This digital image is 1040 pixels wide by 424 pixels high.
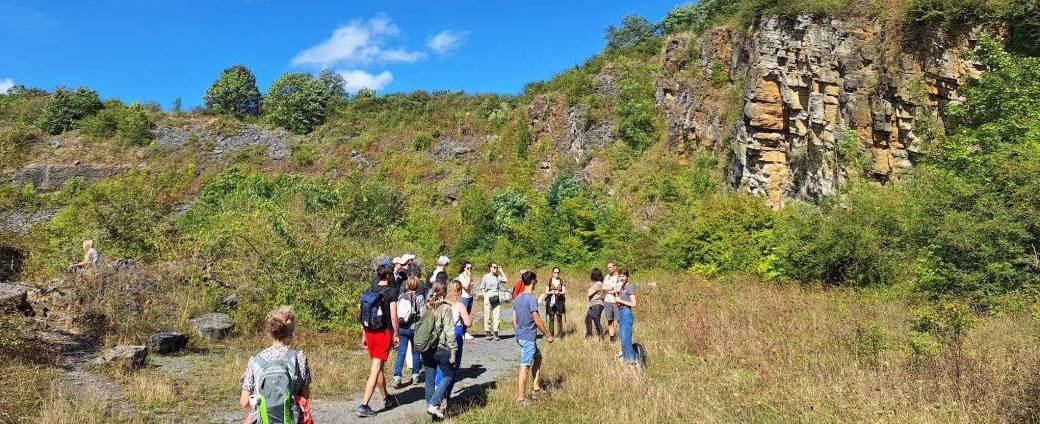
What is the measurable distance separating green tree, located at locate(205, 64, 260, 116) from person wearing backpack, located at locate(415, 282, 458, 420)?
5879cm

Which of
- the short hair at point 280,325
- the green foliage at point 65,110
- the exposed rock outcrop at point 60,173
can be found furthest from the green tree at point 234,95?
the short hair at point 280,325

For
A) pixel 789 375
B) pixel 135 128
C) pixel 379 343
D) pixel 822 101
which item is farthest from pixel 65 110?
pixel 789 375

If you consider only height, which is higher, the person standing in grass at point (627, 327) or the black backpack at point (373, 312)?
the black backpack at point (373, 312)

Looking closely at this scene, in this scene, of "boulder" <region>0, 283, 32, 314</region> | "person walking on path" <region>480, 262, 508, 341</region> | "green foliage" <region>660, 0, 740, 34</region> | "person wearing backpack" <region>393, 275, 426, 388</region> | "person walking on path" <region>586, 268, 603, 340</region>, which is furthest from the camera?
"green foliage" <region>660, 0, 740, 34</region>

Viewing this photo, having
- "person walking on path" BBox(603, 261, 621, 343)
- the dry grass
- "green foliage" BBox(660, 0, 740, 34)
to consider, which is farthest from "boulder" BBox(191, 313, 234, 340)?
"green foliage" BBox(660, 0, 740, 34)

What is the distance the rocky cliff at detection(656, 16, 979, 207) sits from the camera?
1547 cm

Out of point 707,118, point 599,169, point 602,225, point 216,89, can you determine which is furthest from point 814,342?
point 216,89

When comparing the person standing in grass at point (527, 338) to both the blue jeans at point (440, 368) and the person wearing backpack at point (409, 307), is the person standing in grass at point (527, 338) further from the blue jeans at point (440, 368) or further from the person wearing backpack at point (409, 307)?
the person wearing backpack at point (409, 307)

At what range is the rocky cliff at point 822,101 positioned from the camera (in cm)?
1547

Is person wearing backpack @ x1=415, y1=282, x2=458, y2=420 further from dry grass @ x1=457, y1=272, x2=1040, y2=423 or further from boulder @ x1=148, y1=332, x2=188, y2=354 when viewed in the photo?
boulder @ x1=148, y1=332, x2=188, y2=354

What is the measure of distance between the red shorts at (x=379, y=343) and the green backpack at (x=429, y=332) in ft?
2.03

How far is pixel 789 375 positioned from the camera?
6555 mm

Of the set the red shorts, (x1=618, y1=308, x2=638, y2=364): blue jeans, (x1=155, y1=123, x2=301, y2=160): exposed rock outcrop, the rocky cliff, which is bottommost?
(x1=618, y1=308, x2=638, y2=364): blue jeans

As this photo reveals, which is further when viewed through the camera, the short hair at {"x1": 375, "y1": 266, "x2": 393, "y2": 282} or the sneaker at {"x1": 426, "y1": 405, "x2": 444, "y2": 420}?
the short hair at {"x1": 375, "y1": 266, "x2": 393, "y2": 282}
